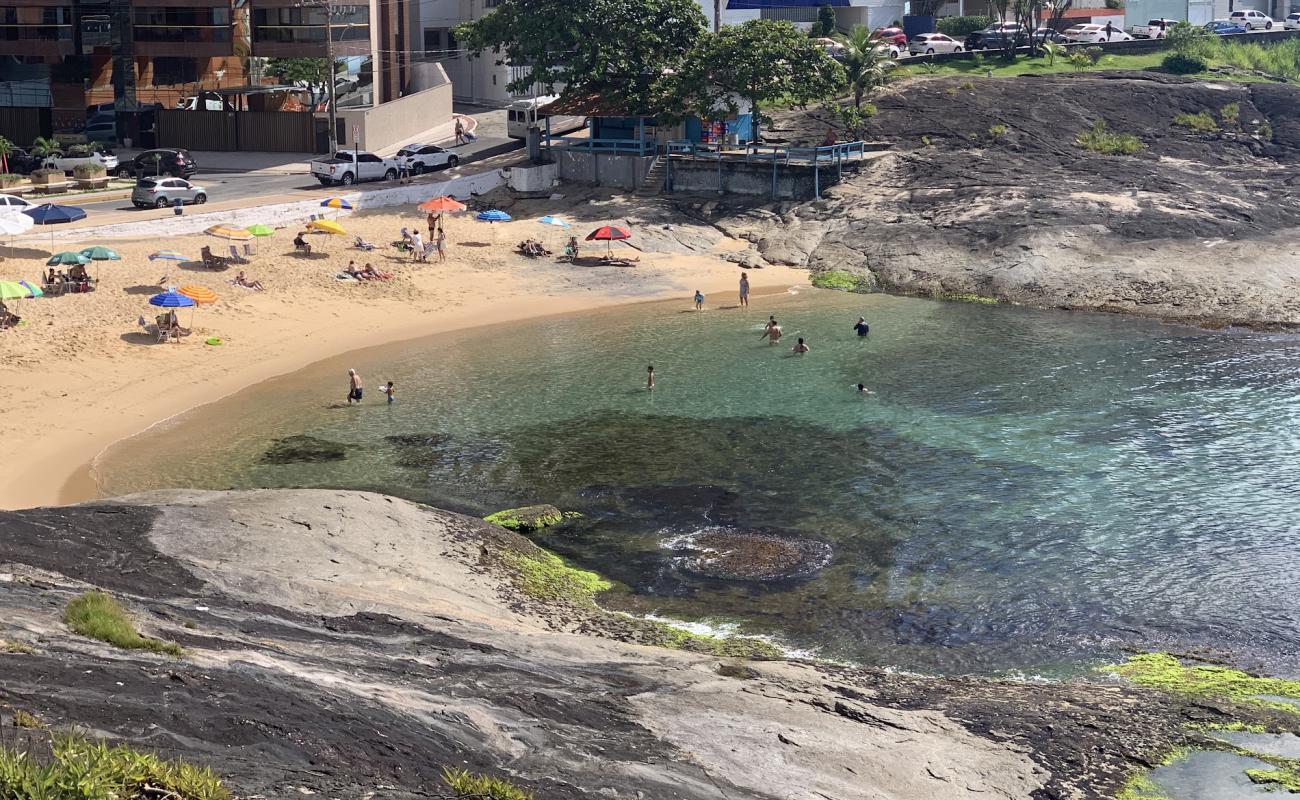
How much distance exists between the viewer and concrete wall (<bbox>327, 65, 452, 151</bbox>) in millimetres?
70438

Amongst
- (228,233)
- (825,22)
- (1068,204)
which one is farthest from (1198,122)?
(228,233)

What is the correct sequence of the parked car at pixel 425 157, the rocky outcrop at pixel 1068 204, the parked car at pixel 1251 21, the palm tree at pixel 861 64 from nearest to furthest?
the rocky outcrop at pixel 1068 204
the parked car at pixel 425 157
the palm tree at pixel 861 64
the parked car at pixel 1251 21

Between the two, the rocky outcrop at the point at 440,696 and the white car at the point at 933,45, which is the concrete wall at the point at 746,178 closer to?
the white car at the point at 933,45

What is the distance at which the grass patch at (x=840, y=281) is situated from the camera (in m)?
55.2

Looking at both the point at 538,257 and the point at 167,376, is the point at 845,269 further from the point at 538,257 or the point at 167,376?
the point at 167,376

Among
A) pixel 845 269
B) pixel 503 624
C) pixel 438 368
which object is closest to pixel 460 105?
pixel 845 269

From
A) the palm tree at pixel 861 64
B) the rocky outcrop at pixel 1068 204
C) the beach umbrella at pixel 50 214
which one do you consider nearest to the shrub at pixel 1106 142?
the rocky outcrop at pixel 1068 204

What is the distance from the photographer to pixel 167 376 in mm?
40750

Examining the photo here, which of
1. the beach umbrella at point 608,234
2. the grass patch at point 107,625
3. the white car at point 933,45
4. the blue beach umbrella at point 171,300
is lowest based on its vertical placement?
the grass patch at point 107,625

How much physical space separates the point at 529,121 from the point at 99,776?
5828cm

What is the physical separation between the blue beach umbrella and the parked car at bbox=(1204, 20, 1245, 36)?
70774 mm

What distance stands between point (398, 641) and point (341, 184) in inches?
1791

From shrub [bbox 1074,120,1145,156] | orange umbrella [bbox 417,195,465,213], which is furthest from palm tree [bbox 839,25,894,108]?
orange umbrella [bbox 417,195,465,213]

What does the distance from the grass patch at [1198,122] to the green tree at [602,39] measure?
77.4ft
